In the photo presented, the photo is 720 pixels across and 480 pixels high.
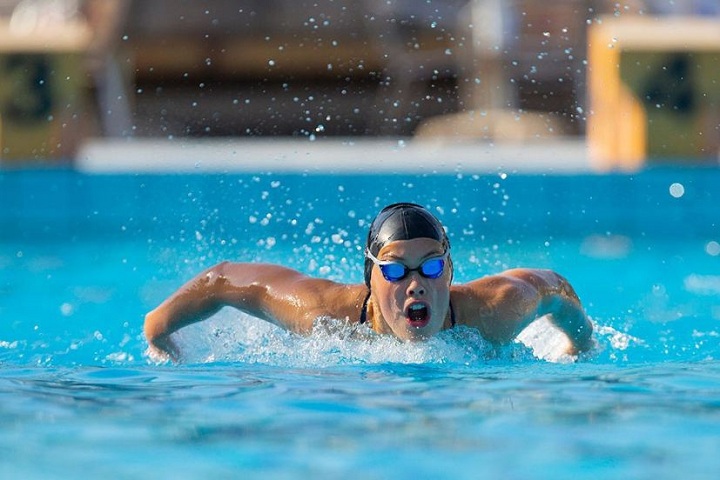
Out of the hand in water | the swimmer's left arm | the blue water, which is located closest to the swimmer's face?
the blue water

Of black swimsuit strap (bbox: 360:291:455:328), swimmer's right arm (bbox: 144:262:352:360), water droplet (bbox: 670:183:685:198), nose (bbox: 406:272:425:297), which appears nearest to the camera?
nose (bbox: 406:272:425:297)

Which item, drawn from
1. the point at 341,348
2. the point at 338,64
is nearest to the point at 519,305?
the point at 341,348

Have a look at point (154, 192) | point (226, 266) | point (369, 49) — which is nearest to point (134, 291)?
point (154, 192)

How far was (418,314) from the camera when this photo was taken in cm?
358

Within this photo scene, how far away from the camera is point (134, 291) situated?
6102 millimetres

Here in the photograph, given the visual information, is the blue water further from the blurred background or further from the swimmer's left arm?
the blurred background

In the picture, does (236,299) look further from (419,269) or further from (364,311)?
(419,269)

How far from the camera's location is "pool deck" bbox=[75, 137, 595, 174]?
7652mm

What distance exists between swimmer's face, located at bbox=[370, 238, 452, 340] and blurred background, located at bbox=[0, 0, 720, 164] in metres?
6.38

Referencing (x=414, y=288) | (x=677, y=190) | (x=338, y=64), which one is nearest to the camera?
(x=414, y=288)

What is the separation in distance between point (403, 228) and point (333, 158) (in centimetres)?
444

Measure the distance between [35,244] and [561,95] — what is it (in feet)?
17.6

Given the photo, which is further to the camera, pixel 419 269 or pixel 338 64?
pixel 338 64

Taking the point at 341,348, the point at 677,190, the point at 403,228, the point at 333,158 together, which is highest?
the point at 333,158
